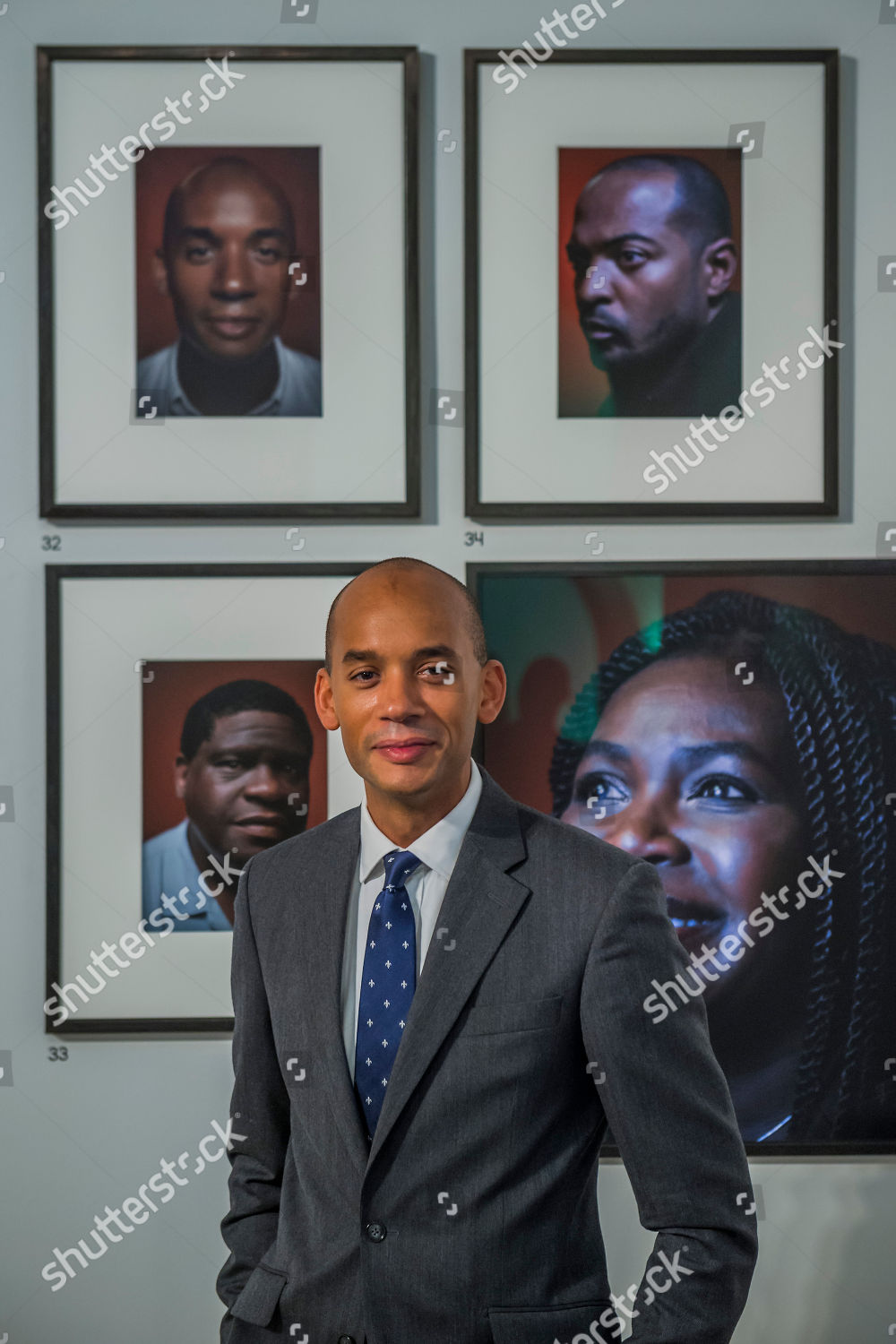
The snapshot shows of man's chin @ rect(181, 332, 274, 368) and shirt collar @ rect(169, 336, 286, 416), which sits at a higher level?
man's chin @ rect(181, 332, 274, 368)

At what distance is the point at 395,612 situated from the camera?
1159mm

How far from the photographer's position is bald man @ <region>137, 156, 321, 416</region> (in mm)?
1806

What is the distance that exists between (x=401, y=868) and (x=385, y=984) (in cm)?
11

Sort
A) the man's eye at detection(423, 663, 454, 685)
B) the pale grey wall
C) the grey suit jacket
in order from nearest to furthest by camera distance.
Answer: the grey suit jacket
the man's eye at detection(423, 663, 454, 685)
the pale grey wall

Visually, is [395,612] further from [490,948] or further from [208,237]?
[208,237]

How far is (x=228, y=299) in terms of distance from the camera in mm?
1812

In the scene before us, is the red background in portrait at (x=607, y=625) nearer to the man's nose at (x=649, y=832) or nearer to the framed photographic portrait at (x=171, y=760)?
the man's nose at (x=649, y=832)

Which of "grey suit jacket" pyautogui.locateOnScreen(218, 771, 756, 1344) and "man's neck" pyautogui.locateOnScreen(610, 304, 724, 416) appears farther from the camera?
"man's neck" pyautogui.locateOnScreen(610, 304, 724, 416)

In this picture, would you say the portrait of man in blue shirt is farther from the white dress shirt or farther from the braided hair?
the white dress shirt

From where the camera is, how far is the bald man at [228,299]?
181cm

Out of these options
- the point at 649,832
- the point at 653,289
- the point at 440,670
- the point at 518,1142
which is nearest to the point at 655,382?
the point at 653,289

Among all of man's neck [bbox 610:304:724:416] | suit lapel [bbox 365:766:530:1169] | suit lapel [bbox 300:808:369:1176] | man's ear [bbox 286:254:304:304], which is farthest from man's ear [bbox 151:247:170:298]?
suit lapel [bbox 365:766:530:1169]

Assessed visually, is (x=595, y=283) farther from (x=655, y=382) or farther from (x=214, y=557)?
(x=214, y=557)

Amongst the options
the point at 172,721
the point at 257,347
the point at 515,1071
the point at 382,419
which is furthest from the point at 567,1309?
the point at 257,347
